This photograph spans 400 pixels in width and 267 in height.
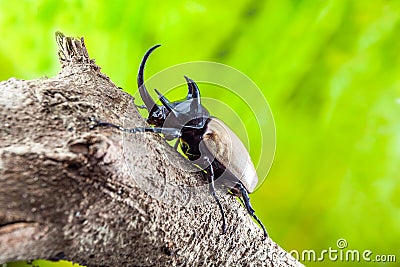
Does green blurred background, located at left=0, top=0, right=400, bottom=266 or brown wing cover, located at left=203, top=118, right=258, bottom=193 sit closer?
brown wing cover, located at left=203, top=118, right=258, bottom=193

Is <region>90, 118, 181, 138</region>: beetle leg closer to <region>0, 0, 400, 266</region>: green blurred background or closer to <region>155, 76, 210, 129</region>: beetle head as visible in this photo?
<region>155, 76, 210, 129</region>: beetle head

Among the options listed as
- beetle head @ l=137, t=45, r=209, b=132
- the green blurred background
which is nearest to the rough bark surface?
beetle head @ l=137, t=45, r=209, b=132

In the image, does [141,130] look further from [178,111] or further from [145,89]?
[178,111]

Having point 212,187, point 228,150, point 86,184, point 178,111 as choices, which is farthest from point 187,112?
point 86,184

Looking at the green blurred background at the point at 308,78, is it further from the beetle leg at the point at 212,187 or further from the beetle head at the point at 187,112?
the beetle leg at the point at 212,187

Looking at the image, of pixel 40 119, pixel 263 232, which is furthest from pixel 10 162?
pixel 263 232

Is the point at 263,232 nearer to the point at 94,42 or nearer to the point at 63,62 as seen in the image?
the point at 63,62
